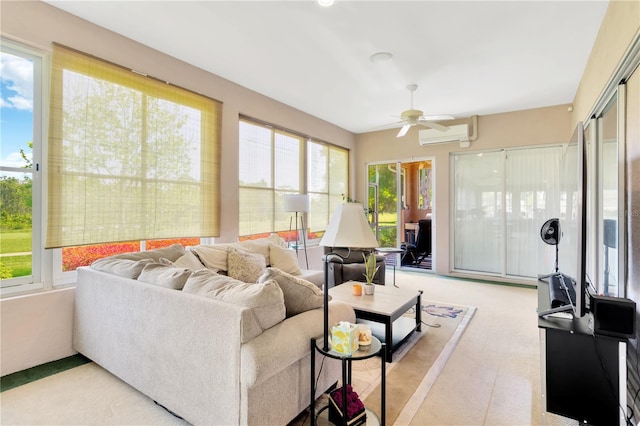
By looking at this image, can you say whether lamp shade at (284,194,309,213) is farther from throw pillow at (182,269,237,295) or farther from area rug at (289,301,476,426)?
throw pillow at (182,269,237,295)

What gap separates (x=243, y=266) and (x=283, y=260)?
694 millimetres

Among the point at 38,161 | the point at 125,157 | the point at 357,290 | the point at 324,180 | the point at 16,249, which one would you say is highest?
the point at 324,180

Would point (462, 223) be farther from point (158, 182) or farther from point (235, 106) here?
point (158, 182)

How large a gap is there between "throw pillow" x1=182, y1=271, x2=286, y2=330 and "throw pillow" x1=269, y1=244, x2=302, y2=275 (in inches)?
Answer: 79.3

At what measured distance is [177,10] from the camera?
2.64 m

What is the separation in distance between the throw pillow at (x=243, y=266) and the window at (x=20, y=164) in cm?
155

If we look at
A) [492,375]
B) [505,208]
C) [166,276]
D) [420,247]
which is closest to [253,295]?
[166,276]

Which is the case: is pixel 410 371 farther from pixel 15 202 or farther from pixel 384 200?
pixel 384 200

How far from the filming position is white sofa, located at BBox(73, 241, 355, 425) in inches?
59.6

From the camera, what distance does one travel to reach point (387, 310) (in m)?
2.63

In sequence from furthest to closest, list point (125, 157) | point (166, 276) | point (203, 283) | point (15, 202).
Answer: point (125, 157) < point (15, 202) < point (166, 276) < point (203, 283)

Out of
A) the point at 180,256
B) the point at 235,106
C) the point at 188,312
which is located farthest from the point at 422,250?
the point at 188,312

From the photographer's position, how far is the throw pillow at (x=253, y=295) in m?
1.58

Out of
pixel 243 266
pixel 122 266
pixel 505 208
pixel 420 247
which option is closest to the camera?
pixel 122 266
